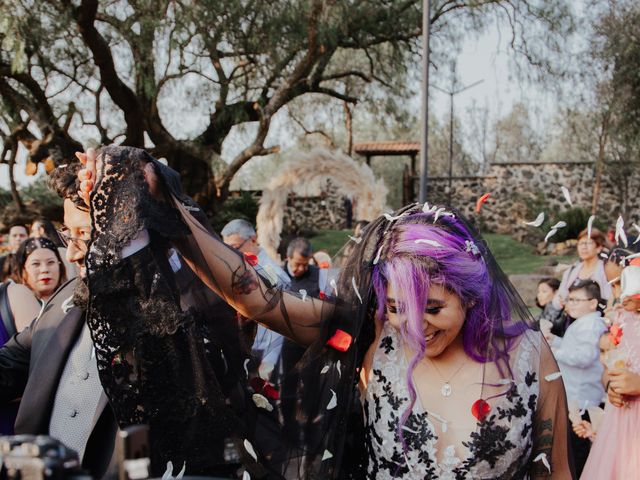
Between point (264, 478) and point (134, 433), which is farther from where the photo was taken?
point (264, 478)

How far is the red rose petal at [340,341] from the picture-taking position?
76.7 inches

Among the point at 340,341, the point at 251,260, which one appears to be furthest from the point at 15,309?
the point at 340,341

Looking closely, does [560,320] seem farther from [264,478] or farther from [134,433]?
[134,433]

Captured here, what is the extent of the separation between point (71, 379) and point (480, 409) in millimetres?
1244

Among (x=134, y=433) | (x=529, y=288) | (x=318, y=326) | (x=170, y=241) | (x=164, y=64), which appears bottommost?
(x=529, y=288)

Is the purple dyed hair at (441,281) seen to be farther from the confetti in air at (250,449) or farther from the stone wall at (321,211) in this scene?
the stone wall at (321,211)

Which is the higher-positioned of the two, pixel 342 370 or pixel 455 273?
pixel 455 273

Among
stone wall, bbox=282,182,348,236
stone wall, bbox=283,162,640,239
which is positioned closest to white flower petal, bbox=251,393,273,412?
stone wall, bbox=283,162,640,239

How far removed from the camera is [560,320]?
225 inches

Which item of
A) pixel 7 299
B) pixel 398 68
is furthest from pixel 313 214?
pixel 7 299

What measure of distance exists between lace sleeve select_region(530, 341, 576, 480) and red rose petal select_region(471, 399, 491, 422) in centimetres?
17

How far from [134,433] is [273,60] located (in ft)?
43.2

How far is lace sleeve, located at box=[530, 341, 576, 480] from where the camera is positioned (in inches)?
78.5

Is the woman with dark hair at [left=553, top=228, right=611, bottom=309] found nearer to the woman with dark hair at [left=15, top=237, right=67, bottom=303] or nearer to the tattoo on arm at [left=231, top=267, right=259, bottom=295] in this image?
the woman with dark hair at [left=15, top=237, right=67, bottom=303]
